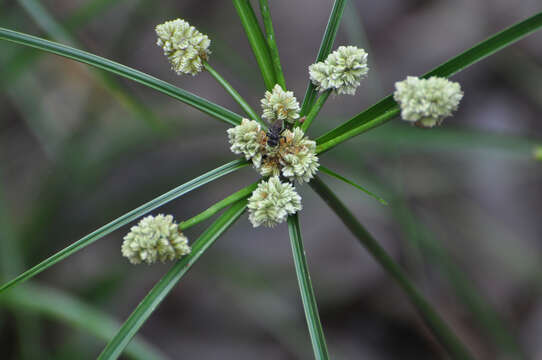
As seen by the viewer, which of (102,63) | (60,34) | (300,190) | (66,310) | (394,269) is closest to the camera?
(102,63)

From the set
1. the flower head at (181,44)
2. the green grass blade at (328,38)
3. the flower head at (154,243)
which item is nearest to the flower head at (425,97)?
the green grass blade at (328,38)

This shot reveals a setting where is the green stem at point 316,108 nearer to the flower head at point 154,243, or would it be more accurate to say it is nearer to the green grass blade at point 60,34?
A: the flower head at point 154,243

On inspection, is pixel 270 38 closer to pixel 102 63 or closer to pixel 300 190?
pixel 102 63

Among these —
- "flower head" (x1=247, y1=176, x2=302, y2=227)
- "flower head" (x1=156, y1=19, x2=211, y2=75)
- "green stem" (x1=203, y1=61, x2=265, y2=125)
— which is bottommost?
"flower head" (x1=247, y1=176, x2=302, y2=227)

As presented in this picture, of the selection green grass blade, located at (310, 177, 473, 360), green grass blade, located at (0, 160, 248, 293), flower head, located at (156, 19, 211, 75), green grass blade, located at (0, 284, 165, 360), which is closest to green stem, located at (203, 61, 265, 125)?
flower head, located at (156, 19, 211, 75)

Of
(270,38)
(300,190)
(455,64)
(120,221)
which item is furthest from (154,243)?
(300,190)

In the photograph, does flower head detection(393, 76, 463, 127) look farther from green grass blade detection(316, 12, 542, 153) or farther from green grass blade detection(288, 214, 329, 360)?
green grass blade detection(288, 214, 329, 360)

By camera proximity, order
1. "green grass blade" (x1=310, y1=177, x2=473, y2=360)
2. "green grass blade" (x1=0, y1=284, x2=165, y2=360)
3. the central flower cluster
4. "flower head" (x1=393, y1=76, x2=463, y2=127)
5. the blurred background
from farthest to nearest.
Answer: the blurred background < "green grass blade" (x1=0, y1=284, x2=165, y2=360) < "green grass blade" (x1=310, y1=177, x2=473, y2=360) < the central flower cluster < "flower head" (x1=393, y1=76, x2=463, y2=127)

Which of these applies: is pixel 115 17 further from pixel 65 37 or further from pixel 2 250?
pixel 2 250
